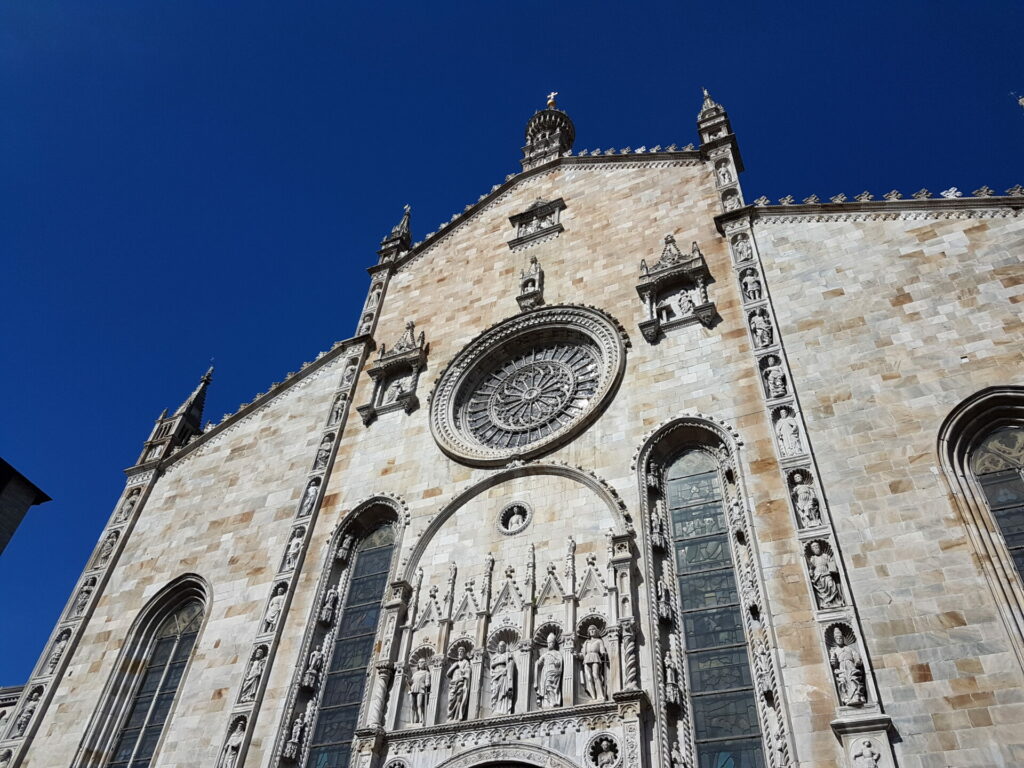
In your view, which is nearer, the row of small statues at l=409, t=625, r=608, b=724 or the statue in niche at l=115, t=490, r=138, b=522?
the row of small statues at l=409, t=625, r=608, b=724

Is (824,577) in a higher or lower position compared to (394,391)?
lower

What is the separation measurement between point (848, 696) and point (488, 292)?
42.5 feet

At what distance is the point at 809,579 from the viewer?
38.0ft

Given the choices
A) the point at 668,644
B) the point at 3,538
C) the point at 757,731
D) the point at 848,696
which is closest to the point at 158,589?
the point at 3,538

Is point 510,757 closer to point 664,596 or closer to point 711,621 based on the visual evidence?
point 664,596

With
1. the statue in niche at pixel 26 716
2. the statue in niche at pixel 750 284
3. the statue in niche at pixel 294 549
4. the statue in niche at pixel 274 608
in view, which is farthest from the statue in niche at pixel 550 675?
the statue in niche at pixel 26 716

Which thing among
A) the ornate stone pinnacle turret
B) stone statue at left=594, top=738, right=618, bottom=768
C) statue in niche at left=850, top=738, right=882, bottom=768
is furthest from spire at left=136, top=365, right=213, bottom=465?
statue in niche at left=850, top=738, right=882, bottom=768

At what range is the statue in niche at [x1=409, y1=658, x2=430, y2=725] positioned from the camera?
13.2 m

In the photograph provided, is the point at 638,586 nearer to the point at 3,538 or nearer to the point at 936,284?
the point at 936,284

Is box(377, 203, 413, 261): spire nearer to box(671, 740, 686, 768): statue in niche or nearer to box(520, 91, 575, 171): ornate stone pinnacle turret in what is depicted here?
box(520, 91, 575, 171): ornate stone pinnacle turret

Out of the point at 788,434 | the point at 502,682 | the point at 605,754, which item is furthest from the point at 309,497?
the point at 788,434

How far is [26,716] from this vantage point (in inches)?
661

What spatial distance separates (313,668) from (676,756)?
22.8ft

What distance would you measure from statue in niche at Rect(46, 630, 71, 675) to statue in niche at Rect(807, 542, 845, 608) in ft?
50.7
